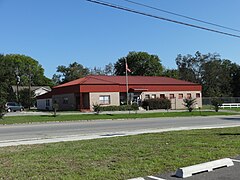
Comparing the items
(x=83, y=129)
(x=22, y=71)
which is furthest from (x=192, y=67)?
(x=83, y=129)

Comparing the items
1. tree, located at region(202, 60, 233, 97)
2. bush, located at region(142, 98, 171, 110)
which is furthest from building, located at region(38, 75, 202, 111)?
tree, located at region(202, 60, 233, 97)

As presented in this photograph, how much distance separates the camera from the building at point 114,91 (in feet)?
174

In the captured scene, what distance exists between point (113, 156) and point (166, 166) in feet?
6.16

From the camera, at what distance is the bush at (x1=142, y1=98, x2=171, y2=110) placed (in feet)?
181

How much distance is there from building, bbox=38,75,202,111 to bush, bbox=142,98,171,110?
212 centimetres

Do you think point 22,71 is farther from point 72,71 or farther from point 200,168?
point 200,168

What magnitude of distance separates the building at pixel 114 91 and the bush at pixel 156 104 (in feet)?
6.95

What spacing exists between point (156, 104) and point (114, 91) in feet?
22.8

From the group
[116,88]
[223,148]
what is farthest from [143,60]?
[223,148]

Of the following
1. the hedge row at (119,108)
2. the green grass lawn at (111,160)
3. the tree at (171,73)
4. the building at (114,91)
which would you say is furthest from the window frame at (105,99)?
the tree at (171,73)

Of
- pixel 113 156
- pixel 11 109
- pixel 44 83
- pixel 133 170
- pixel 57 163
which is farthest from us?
pixel 44 83

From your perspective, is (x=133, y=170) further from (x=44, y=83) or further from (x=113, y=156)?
(x=44, y=83)

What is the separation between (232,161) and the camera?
29.5 ft

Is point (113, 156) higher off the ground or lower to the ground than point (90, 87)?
lower
